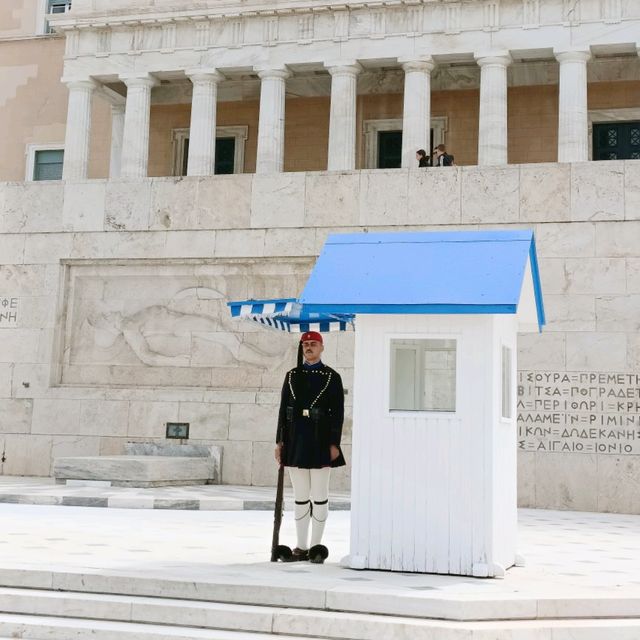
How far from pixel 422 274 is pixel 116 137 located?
23.4 metres

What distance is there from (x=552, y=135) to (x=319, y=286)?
850 inches

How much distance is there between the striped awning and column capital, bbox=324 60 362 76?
16737mm

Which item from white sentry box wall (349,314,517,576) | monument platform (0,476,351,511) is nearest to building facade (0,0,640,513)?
monument platform (0,476,351,511)

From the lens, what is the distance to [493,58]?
2611 centimetres

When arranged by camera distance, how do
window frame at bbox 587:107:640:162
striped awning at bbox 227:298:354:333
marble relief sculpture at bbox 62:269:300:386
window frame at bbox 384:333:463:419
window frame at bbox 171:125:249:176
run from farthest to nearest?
1. window frame at bbox 171:125:249:176
2. window frame at bbox 587:107:640:162
3. marble relief sculpture at bbox 62:269:300:386
4. striped awning at bbox 227:298:354:333
5. window frame at bbox 384:333:463:419

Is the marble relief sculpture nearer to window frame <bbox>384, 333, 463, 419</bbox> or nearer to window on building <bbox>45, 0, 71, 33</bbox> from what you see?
window frame <bbox>384, 333, 463, 419</bbox>

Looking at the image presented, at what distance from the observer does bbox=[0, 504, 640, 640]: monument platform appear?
7.44 metres

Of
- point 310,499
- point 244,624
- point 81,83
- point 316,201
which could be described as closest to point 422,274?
point 310,499

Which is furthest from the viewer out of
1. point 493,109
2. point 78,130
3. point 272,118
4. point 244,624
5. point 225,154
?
point 225,154

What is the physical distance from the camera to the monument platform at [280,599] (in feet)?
24.4

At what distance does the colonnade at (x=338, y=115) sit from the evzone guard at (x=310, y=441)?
1623 cm

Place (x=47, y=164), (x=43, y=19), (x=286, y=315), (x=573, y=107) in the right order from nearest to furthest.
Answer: (x=286, y=315) < (x=573, y=107) < (x=47, y=164) < (x=43, y=19)

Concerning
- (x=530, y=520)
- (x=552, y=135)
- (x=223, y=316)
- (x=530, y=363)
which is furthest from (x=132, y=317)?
(x=552, y=135)

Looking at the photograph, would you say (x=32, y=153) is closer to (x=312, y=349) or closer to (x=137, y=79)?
(x=137, y=79)
